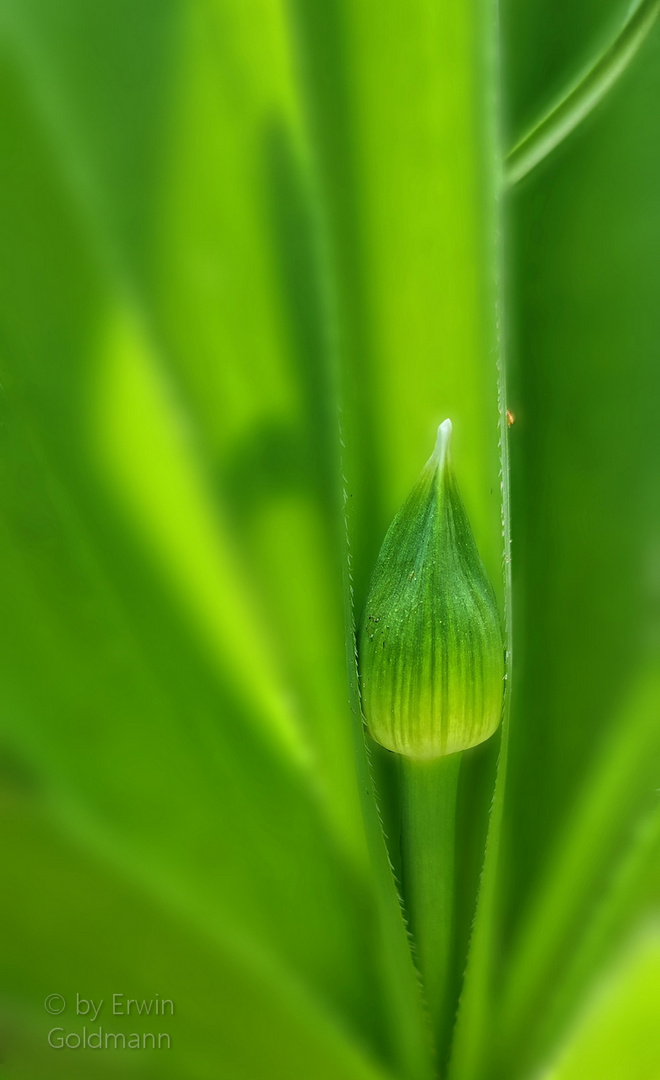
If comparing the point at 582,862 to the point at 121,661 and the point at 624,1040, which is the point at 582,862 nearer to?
the point at 624,1040

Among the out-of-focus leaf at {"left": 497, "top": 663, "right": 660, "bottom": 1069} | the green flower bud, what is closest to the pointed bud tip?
Answer: the green flower bud

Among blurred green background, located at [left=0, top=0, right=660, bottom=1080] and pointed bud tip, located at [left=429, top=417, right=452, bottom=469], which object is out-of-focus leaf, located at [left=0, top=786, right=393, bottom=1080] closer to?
blurred green background, located at [left=0, top=0, right=660, bottom=1080]

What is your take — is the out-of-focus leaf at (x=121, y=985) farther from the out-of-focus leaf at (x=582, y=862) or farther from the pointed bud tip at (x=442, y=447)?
the pointed bud tip at (x=442, y=447)

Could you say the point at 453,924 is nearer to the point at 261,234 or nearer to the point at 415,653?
the point at 415,653

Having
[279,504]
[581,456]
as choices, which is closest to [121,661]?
[279,504]

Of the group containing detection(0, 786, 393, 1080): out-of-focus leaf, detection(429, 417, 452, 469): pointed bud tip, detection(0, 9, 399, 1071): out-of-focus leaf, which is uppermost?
detection(429, 417, 452, 469): pointed bud tip
